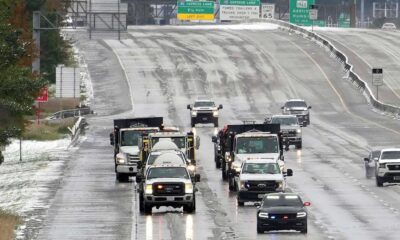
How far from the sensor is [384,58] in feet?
431

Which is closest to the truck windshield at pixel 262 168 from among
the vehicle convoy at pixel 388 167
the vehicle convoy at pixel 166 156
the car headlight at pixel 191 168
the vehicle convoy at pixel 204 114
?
the vehicle convoy at pixel 166 156

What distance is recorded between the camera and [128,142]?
190 ft

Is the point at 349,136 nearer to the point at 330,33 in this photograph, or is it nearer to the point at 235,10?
the point at 330,33

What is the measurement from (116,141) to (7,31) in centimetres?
732

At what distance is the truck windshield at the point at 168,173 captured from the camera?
1752 inches

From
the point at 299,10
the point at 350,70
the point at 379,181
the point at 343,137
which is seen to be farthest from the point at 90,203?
the point at 299,10

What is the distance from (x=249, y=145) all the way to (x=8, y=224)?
14167 mm

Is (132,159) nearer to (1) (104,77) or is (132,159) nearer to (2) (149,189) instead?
(2) (149,189)

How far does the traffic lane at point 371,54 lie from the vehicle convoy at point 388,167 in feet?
174

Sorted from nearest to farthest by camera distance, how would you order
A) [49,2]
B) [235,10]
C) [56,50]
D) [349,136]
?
[349,136]
[56,50]
[49,2]
[235,10]

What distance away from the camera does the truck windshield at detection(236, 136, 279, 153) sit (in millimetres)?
53062

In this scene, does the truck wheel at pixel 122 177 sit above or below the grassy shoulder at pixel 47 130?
above

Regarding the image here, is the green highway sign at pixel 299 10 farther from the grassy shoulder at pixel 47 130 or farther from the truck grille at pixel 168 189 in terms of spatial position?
the truck grille at pixel 168 189

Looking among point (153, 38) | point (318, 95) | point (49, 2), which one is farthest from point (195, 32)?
point (318, 95)
